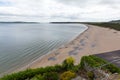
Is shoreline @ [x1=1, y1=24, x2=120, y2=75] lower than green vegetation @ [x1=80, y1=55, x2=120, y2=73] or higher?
lower

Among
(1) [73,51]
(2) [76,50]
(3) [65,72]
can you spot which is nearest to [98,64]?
(3) [65,72]

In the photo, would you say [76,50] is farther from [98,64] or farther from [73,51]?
[98,64]

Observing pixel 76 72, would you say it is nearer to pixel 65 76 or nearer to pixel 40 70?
pixel 65 76

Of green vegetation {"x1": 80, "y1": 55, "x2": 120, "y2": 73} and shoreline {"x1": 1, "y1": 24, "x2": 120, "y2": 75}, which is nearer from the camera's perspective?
green vegetation {"x1": 80, "y1": 55, "x2": 120, "y2": 73}

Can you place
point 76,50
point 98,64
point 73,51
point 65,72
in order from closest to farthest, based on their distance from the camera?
point 98,64 < point 65,72 < point 73,51 < point 76,50

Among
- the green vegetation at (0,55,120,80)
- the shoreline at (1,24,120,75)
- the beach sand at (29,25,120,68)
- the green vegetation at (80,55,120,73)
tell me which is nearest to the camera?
the green vegetation at (80,55,120,73)

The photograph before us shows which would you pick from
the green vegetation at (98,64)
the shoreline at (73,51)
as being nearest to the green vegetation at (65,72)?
the green vegetation at (98,64)

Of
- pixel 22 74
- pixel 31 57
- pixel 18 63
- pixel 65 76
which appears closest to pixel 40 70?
pixel 22 74

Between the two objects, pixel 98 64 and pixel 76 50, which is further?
pixel 76 50

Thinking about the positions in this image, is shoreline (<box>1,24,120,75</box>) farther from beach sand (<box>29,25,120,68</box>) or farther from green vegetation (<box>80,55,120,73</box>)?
green vegetation (<box>80,55,120,73</box>)

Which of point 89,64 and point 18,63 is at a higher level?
point 89,64

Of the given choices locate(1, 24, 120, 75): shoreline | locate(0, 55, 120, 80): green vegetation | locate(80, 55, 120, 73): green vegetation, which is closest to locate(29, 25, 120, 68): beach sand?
locate(1, 24, 120, 75): shoreline
